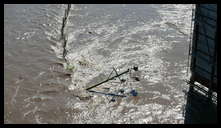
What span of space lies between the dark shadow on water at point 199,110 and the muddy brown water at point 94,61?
0.34m

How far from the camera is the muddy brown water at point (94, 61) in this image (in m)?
16.5

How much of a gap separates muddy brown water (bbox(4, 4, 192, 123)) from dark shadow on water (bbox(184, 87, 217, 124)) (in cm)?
34

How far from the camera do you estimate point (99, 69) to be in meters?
19.9

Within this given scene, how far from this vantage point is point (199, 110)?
53.2 ft

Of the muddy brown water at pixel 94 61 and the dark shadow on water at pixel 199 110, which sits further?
the muddy brown water at pixel 94 61

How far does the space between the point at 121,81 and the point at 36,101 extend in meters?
4.26

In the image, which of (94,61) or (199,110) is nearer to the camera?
(199,110)

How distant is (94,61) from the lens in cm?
2084

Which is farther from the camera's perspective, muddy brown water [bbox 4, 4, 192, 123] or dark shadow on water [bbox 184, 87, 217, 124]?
muddy brown water [bbox 4, 4, 192, 123]

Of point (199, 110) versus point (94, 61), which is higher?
point (94, 61)

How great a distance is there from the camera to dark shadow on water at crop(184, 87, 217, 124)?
15691 millimetres

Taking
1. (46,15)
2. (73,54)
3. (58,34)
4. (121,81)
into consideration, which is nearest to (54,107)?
(121,81)

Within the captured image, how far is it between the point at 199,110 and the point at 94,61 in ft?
22.8

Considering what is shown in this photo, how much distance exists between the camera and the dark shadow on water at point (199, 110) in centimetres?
1569
